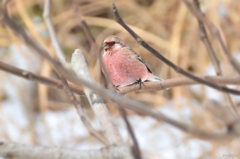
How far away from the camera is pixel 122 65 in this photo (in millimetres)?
1151

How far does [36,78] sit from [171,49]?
1.48 meters

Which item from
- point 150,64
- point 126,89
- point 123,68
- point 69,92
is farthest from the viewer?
point 150,64

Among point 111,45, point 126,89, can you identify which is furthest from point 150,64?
point 126,89

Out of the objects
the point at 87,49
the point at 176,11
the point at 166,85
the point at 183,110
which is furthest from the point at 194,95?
the point at 166,85

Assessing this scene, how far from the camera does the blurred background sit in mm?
1860

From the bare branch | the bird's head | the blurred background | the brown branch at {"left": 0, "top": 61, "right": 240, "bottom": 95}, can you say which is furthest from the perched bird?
the blurred background

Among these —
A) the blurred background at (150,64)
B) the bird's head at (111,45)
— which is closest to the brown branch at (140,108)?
the bird's head at (111,45)

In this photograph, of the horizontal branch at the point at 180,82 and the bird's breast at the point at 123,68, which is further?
the bird's breast at the point at 123,68

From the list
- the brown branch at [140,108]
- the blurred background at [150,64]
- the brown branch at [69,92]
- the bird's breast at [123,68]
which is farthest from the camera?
the blurred background at [150,64]

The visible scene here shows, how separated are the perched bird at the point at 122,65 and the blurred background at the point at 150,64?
59cm

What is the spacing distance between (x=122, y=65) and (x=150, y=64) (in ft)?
3.04

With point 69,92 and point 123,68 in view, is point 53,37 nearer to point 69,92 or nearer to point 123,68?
point 69,92

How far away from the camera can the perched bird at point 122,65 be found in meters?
1.09

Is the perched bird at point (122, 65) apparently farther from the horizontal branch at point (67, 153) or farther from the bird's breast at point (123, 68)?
the horizontal branch at point (67, 153)
